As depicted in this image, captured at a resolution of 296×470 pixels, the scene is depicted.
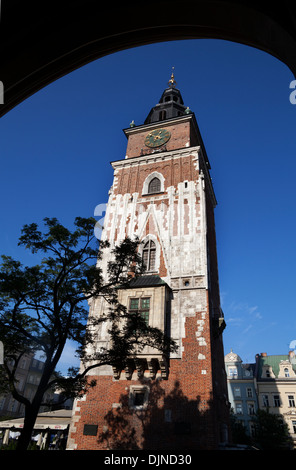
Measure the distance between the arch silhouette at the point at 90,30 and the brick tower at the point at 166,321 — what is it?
51.5 ft

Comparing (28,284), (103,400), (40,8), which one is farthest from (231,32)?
(103,400)

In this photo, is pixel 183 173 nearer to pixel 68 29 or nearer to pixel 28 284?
pixel 28 284

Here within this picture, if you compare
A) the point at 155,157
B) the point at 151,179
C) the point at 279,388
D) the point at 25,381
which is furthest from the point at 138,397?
the point at 25,381

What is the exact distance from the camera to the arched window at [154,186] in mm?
25766

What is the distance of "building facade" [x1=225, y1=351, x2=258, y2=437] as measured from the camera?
46.5 meters

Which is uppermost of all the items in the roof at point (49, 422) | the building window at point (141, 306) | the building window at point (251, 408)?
the building window at point (141, 306)

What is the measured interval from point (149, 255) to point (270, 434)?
2900 cm

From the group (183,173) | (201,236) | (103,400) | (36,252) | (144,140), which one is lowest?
(103,400)

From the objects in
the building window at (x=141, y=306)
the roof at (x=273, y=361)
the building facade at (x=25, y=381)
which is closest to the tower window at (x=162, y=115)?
the building window at (x=141, y=306)

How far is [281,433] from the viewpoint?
35938mm

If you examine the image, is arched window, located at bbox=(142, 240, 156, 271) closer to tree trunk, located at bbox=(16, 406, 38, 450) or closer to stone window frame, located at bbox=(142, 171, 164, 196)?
stone window frame, located at bbox=(142, 171, 164, 196)

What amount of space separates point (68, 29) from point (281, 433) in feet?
145

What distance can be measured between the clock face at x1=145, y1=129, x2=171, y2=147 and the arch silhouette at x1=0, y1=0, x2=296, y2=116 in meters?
25.6

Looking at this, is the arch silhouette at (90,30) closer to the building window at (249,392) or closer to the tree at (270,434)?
the tree at (270,434)
